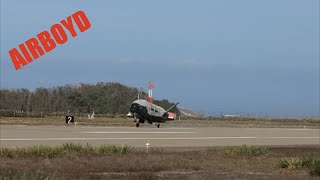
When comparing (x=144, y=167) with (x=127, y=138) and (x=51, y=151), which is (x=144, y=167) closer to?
(x=51, y=151)

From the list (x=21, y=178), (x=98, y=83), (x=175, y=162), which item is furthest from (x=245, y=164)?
(x=98, y=83)

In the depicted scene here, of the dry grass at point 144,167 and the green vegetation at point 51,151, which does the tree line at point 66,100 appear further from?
the dry grass at point 144,167

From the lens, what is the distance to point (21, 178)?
28.4ft

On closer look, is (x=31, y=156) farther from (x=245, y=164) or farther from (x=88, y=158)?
(x=245, y=164)

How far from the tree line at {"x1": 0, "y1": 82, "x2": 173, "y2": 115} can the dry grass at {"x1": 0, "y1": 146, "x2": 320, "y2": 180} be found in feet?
241

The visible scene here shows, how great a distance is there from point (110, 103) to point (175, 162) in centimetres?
7830

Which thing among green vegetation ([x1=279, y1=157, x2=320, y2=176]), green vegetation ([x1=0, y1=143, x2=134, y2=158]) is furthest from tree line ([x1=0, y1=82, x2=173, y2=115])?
green vegetation ([x1=279, y1=157, x2=320, y2=176])

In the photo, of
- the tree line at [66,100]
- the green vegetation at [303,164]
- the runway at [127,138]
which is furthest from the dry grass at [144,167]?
the tree line at [66,100]

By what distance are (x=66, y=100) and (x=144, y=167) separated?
275 feet

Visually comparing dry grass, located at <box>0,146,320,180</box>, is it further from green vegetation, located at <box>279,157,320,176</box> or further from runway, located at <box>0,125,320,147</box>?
runway, located at <box>0,125,320,147</box>

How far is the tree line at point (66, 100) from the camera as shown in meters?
93.8

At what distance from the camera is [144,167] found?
1499cm

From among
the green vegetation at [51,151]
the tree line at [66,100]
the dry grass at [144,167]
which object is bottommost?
the dry grass at [144,167]

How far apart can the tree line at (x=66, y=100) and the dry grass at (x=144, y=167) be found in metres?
73.5
